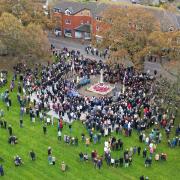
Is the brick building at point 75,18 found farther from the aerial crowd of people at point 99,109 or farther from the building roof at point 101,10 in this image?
the aerial crowd of people at point 99,109

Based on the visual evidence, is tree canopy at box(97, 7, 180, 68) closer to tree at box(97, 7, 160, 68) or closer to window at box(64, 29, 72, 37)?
tree at box(97, 7, 160, 68)

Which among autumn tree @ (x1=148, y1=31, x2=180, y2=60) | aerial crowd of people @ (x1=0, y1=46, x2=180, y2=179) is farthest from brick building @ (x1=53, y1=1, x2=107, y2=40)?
autumn tree @ (x1=148, y1=31, x2=180, y2=60)

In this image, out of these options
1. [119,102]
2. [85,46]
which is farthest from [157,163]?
[85,46]

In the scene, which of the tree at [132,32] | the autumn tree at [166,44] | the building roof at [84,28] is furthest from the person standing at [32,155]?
the building roof at [84,28]

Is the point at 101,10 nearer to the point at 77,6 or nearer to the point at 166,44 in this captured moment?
the point at 77,6

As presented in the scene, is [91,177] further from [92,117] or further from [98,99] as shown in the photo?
[98,99]

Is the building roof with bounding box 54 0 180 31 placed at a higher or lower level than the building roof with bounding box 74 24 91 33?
higher
